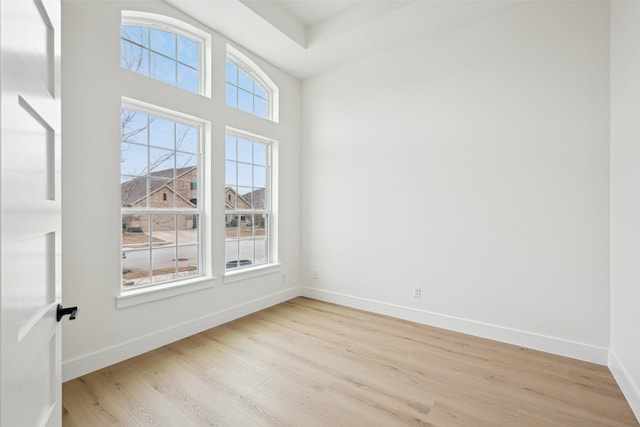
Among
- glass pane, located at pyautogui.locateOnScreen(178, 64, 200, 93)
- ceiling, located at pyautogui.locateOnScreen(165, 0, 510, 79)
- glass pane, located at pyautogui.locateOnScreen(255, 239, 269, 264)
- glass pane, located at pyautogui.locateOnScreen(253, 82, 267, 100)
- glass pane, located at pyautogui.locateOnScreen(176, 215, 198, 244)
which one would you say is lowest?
glass pane, located at pyautogui.locateOnScreen(255, 239, 269, 264)

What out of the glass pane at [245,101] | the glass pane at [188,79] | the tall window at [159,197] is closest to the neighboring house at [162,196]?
the tall window at [159,197]

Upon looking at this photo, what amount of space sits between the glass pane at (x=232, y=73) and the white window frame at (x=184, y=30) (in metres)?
0.36

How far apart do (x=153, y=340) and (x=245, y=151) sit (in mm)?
2256

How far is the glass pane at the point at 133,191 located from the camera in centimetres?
254

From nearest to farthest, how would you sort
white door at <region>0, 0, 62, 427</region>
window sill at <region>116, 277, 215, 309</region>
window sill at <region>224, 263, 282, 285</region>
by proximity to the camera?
white door at <region>0, 0, 62, 427</region> < window sill at <region>116, 277, 215, 309</region> < window sill at <region>224, 263, 282, 285</region>

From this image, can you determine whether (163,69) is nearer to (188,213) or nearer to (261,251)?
(188,213)

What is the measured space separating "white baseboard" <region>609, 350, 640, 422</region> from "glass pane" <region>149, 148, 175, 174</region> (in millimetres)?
3903

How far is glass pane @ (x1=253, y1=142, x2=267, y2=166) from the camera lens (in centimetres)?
378

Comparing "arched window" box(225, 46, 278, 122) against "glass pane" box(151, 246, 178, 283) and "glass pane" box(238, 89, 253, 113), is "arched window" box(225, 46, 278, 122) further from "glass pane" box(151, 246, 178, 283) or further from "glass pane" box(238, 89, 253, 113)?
"glass pane" box(151, 246, 178, 283)

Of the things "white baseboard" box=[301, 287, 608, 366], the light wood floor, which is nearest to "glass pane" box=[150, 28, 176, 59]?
the light wood floor

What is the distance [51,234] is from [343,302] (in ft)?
10.7

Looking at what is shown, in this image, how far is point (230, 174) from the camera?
3430 mm

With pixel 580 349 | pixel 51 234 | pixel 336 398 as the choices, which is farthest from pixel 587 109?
pixel 51 234

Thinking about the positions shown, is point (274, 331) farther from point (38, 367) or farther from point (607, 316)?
point (607, 316)
